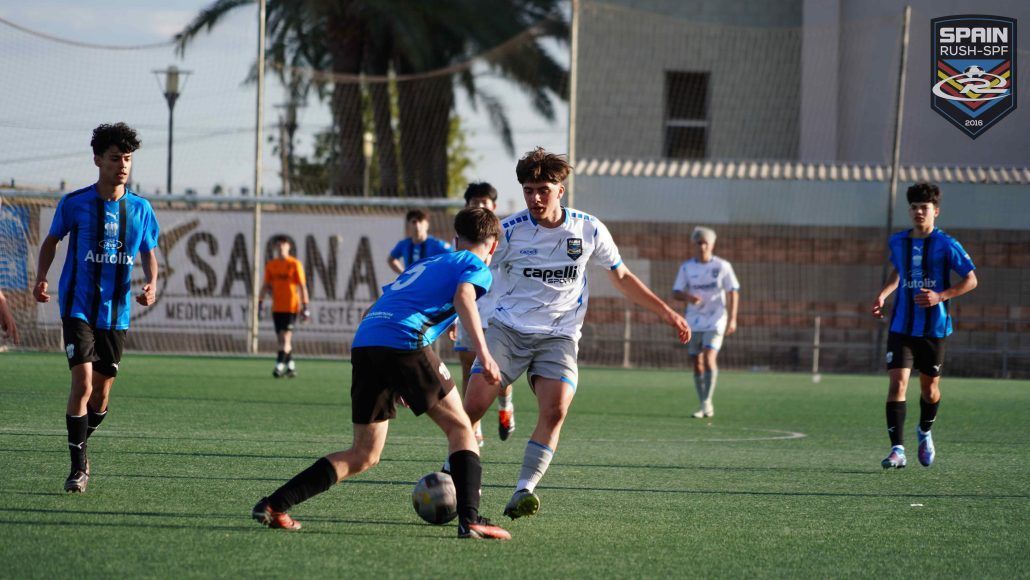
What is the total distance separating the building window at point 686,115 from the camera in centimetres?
2678

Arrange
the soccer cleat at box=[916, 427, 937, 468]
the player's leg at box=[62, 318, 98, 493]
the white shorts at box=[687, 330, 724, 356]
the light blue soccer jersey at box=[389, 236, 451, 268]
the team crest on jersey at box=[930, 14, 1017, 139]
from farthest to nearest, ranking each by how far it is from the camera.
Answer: the white shorts at box=[687, 330, 724, 356] → the light blue soccer jersey at box=[389, 236, 451, 268] → the team crest on jersey at box=[930, 14, 1017, 139] → the soccer cleat at box=[916, 427, 937, 468] → the player's leg at box=[62, 318, 98, 493]

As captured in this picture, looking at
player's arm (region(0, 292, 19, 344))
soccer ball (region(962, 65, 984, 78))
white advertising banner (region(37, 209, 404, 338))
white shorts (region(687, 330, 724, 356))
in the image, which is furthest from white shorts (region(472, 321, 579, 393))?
white advertising banner (region(37, 209, 404, 338))

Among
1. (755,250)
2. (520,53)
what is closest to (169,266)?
(520,53)

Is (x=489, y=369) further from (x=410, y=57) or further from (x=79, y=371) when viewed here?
(x=410, y=57)

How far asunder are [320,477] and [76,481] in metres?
1.90

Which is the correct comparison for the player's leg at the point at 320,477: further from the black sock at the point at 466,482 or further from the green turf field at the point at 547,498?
the black sock at the point at 466,482

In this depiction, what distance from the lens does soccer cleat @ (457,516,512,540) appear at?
20.3 feet

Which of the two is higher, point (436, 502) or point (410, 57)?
point (410, 57)

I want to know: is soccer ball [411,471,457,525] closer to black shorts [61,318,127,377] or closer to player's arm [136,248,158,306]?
black shorts [61,318,127,377]

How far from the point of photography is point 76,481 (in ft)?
23.7

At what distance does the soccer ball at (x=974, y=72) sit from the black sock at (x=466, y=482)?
6334mm

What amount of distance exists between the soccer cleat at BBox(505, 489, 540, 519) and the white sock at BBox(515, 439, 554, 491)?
0.83ft

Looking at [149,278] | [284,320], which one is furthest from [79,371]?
[284,320]

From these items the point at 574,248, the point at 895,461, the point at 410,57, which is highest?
the point at 410,57
